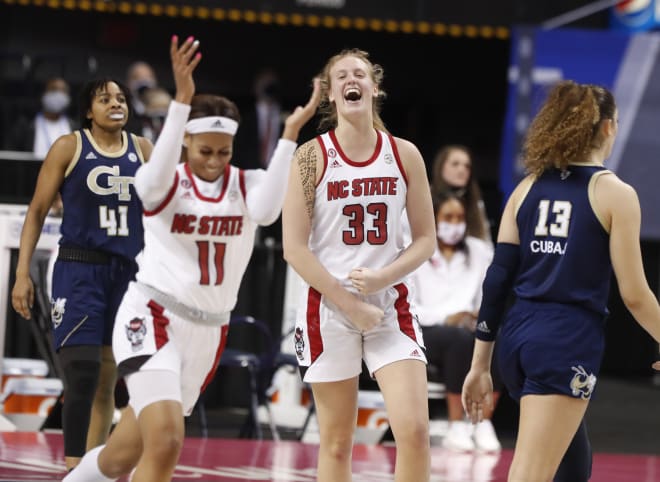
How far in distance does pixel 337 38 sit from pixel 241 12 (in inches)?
103

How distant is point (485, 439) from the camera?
7992 millimetres

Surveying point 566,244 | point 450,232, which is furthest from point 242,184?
point 450,232

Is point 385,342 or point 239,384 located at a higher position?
point 385,342

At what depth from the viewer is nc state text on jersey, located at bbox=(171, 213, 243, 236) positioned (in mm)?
4824

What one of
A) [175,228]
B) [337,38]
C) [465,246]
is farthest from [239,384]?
[337,38]

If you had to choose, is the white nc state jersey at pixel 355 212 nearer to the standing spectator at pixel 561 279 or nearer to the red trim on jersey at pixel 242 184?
the red trim on jersey at pixel 242 184

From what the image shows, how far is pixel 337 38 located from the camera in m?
15.0

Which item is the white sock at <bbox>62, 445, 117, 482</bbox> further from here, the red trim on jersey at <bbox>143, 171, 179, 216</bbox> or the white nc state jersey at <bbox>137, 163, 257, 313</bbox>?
the red trim on jersey at <bbox>143, 171, 179, 216</bbox>

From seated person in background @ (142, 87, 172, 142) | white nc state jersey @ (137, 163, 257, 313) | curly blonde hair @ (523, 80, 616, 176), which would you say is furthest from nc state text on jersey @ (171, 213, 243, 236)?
seated person in background @ (142, 87, 172, 142)

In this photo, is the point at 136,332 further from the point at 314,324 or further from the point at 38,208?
the point at 38,208

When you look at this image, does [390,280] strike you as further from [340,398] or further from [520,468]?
[520,468]

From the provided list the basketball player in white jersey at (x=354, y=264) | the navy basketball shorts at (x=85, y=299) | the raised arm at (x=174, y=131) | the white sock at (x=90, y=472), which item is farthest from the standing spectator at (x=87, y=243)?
the basketball player in white jersey at (x=354, y=264)

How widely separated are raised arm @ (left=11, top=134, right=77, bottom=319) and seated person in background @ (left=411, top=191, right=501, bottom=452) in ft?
9.40

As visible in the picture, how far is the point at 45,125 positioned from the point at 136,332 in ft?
20.7
